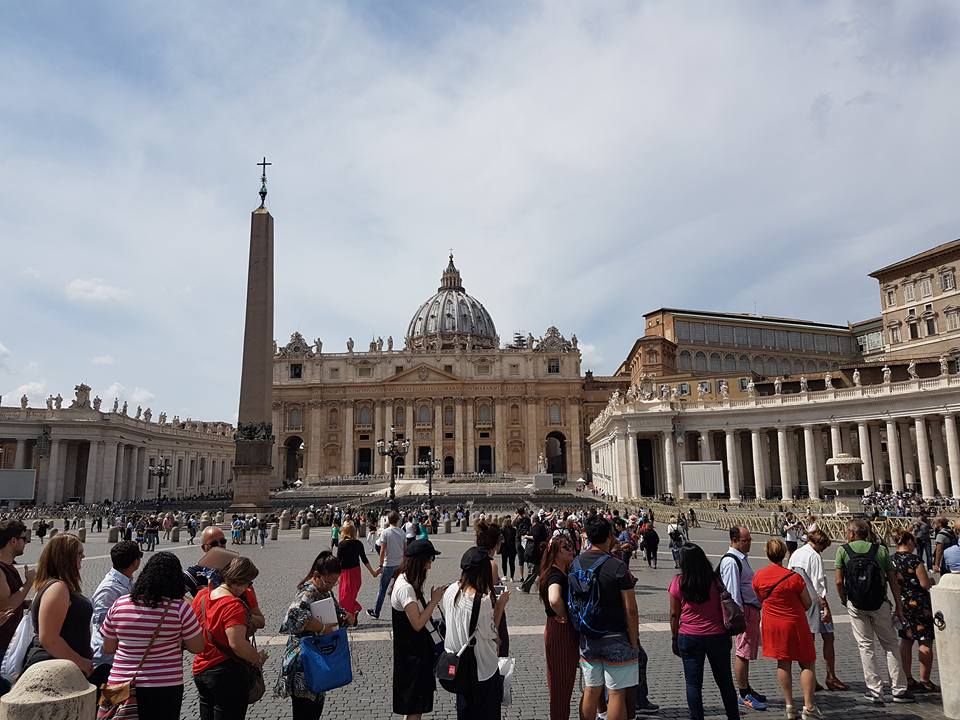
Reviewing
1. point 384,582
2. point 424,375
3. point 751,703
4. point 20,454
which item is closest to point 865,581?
point 751,703

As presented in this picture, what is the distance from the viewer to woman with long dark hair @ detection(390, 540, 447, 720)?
4.71 m

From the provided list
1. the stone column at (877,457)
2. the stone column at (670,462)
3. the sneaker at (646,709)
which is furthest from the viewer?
the stone column at (670,462)

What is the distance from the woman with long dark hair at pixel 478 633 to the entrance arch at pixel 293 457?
82299mm

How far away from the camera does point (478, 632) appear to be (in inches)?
175

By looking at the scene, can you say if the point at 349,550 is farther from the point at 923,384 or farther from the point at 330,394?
the point at 330,394

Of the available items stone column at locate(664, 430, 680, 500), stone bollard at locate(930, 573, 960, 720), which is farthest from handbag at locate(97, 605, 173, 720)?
stone column at locate(664, 430, 680, 500)

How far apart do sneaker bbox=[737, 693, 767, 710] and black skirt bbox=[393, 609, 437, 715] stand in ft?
9.68

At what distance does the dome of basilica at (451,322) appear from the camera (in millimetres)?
102000

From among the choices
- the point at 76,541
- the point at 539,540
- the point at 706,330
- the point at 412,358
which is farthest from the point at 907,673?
the point at 412,358

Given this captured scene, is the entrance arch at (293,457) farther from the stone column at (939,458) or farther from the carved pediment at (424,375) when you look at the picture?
the stone column at (939,458)

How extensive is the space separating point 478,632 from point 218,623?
1640 millimetres

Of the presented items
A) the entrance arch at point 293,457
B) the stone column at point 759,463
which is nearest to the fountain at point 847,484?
the stone column at point 759,463

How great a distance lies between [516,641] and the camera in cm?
846

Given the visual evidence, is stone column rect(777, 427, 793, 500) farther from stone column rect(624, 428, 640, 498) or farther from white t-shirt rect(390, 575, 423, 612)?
white t-shirt rect(390, 575, 423, 612)
